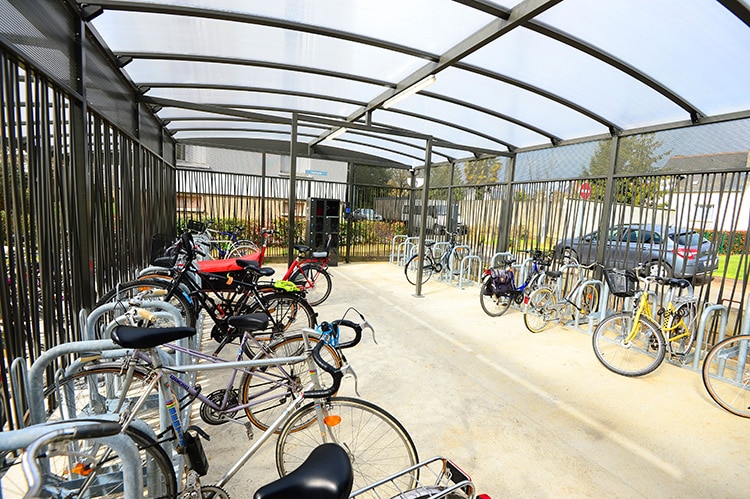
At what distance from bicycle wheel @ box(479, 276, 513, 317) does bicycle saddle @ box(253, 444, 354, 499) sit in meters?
4.07

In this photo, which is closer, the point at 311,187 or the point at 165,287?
the point at 165,287

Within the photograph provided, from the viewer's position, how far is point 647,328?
3504 millimetres

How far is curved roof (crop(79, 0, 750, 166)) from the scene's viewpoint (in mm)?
2703

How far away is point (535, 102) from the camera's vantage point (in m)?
4.39

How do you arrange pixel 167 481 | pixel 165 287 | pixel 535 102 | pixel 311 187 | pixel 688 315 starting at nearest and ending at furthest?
1. pixel 167 481
2. pixel 165 287
3. pixel 688 315
4. pixel 535 102
5. pixel 311 187

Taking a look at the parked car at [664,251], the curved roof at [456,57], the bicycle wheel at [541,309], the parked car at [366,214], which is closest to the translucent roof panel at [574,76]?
the curved roof at [456,57]

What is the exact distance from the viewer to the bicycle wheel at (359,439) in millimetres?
1553

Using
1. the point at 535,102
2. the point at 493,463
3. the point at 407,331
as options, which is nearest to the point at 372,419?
the point at 493,463

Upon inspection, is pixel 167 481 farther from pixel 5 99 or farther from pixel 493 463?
pixel 5 99

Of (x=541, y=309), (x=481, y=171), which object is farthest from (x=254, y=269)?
(x=481, y=171)

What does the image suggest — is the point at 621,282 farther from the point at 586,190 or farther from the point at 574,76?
the point at 574,76

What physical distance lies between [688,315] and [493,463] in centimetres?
293

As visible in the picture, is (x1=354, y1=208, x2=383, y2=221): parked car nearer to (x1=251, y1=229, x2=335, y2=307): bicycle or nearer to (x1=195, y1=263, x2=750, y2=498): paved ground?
(x1=251, y1=229, x2=335, y2=307): bicycle

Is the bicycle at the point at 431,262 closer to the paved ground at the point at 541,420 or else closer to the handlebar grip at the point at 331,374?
the paved ground at the point at 541,420
